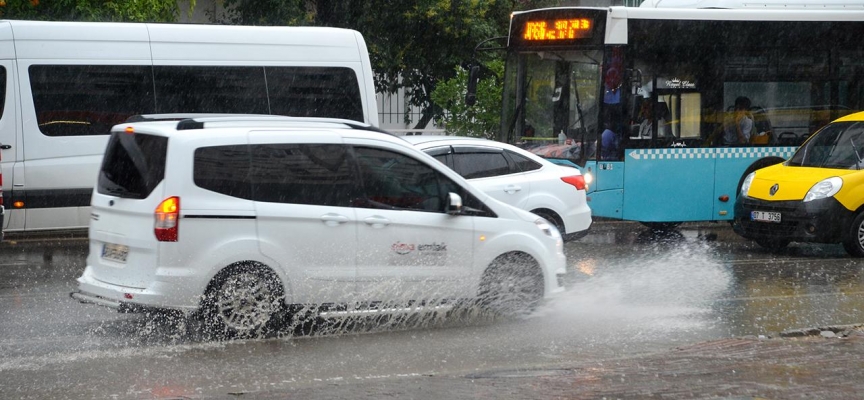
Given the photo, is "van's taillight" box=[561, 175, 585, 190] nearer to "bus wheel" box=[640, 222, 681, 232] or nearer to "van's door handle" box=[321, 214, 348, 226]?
"bus wheel" box=[640, 222, 681, 232]

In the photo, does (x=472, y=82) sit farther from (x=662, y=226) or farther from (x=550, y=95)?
(x=662, y=226)

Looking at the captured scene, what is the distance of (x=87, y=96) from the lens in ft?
46.1

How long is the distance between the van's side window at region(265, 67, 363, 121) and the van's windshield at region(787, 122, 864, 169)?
5.89 meters

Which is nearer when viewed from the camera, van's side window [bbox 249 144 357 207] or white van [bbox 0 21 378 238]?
van's side window [bbox 249 144 357 207]

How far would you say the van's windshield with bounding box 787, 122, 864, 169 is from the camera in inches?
571

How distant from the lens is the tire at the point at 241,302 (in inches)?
335

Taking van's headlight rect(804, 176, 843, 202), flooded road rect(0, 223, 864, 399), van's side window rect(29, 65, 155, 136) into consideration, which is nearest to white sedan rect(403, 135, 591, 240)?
flooded road rect(0, 223, 864, 399)

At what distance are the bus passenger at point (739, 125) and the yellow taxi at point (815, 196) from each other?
139 centimetres

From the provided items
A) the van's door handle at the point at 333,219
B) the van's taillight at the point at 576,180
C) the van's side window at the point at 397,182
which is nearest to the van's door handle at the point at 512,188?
the van's taillight at the point at 576,180

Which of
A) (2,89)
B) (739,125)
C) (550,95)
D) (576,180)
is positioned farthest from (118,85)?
(739,125)

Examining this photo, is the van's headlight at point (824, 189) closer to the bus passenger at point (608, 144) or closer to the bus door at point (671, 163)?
the bus door at point (671, 163)

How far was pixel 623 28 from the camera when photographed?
15766mm

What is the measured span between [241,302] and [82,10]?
34.5ft

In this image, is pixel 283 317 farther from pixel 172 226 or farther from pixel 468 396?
pixel 468 396
